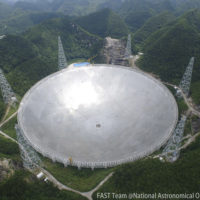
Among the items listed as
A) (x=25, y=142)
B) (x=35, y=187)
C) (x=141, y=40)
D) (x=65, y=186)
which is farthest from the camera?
(x=141, y=40)

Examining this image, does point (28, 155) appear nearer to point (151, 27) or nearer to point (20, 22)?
point (151, 27)

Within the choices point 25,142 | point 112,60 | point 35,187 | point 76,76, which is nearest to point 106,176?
point 35,187

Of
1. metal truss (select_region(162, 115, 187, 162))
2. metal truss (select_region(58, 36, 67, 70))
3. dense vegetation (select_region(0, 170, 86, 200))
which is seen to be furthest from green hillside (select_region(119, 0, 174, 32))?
dense vegetation (select_region(0, 170, 86, 200))

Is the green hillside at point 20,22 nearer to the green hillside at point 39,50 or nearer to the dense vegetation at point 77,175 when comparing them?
the green hillside at point 39,50

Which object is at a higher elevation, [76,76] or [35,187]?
[76,76]

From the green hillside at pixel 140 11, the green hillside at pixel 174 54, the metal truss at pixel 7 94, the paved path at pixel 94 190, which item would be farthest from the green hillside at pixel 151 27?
the paved path at pixel 94 190

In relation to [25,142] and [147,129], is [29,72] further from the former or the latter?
[147,129]
